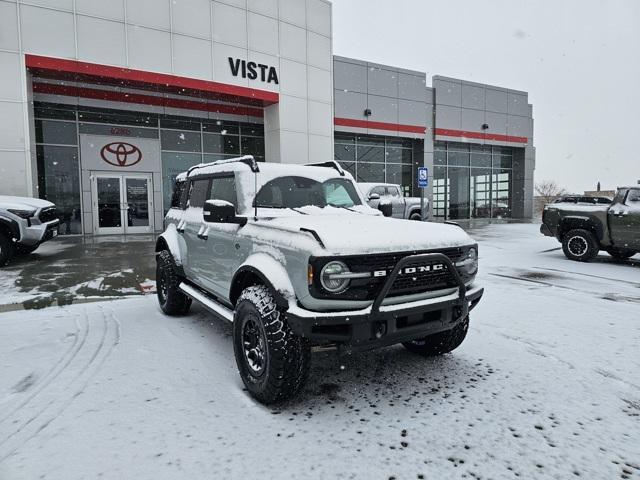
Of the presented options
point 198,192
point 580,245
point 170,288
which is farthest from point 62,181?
point 580,245

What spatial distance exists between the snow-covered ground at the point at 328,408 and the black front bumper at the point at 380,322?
55cm

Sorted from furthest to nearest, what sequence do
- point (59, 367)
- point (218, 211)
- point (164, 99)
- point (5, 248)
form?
point (164, 99)
point (5, 248)
point (59, 367)
point (218, 211)

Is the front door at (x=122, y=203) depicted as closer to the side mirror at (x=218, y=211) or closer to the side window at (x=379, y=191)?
the side window at (x=379, y=191)

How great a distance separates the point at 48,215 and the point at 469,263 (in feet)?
32.8

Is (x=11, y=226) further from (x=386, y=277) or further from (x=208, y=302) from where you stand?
(x=386, y=277)

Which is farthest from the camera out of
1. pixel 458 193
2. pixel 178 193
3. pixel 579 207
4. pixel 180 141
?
pixel 458 193

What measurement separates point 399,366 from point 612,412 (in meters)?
1.56

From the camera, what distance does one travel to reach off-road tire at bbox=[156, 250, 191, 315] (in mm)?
5172

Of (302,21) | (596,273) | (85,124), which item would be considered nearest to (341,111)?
(302,21)

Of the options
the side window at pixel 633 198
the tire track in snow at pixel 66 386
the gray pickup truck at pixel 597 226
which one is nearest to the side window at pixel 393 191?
the gray pickup truck at pixel 597 226

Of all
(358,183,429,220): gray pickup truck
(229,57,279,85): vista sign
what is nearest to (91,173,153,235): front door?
(229,57,279,85): vista sign

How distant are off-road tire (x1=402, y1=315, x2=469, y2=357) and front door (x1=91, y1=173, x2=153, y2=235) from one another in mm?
16345

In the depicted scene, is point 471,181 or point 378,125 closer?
point 378,125

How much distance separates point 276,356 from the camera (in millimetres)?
2871
